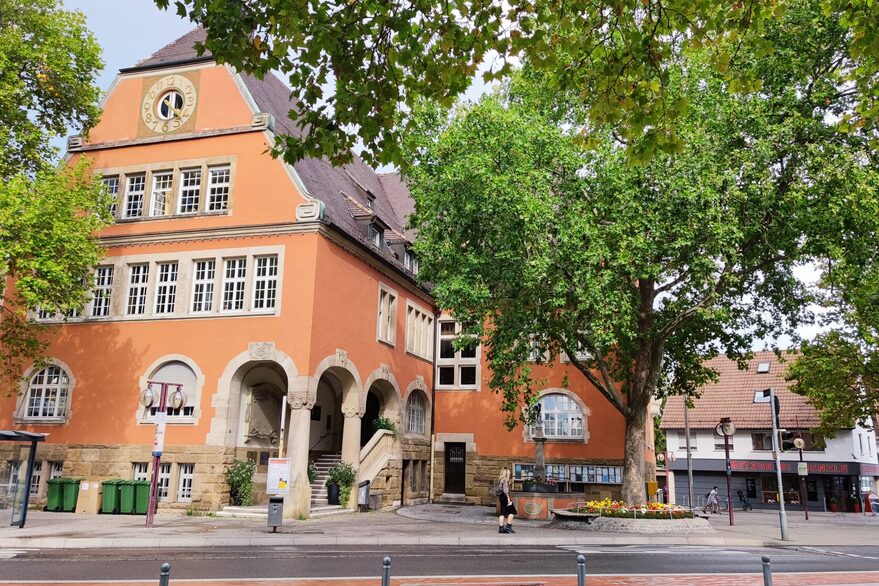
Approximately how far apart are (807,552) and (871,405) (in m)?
20.0

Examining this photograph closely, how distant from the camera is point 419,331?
108 ft

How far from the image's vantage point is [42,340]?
2541 cm

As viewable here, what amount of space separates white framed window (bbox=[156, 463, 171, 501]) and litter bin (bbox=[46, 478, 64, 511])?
289 centimetres

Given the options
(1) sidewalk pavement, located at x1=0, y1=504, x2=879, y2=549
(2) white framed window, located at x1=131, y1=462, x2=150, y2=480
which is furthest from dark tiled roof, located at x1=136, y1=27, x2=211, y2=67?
(1) sidewalk pavement, located at x1=0, y1=504, x2=879, y2=549

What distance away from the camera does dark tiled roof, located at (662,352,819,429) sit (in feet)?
150

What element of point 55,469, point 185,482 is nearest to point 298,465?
point 185,482

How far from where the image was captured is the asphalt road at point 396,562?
1116 centimetres

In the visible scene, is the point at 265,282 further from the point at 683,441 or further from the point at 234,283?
the point at 683,441

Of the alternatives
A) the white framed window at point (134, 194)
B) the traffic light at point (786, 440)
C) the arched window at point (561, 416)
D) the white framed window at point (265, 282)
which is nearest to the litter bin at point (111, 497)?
the white framed window at point (265, 282)

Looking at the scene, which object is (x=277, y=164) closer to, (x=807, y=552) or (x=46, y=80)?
(x=46, y=80)

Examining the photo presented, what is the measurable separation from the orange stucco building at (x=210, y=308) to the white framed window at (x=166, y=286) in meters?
0.04

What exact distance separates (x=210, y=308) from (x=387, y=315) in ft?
24.6

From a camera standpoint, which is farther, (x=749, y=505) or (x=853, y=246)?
(x=749, y=505)

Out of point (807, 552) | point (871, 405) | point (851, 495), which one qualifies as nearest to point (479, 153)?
point (807, 552)
